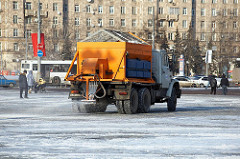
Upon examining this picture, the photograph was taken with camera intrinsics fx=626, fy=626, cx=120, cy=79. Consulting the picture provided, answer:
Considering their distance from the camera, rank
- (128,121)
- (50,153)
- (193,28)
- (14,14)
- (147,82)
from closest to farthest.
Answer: (50,153), (128,121), (147,82), (14,14), (193,28)

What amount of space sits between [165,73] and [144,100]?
7.26 ft

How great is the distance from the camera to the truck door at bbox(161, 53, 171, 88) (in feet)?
78.5

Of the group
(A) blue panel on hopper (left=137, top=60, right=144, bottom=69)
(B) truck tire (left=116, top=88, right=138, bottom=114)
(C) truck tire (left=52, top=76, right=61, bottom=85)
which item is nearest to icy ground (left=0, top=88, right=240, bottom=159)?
(B) truck tire (left=116, top=88, right=138, bottom=114)

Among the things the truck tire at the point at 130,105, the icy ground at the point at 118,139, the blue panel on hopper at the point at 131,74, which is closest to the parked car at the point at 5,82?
the truck tire at the point at 130,105

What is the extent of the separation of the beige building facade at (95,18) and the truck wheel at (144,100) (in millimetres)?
86462

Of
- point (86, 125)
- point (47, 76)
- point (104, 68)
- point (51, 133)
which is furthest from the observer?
point (47, 76)

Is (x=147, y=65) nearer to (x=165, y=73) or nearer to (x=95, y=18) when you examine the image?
(x=165, y=73)

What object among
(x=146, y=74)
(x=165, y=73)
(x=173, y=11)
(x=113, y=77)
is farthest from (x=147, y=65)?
(x=173, y=11)

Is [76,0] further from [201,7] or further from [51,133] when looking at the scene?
[51,133]

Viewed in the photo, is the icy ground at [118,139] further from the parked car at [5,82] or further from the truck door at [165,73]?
the parked car at [5,82]

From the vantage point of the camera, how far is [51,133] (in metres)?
13.7

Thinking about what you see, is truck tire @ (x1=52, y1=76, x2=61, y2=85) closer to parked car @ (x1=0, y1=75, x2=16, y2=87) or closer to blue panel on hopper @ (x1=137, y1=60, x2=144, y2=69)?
parked car @ (x1=0, y1=75, x2=16, y2=87)

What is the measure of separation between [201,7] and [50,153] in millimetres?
119220

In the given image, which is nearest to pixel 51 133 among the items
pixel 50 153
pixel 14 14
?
pixel 50 153
